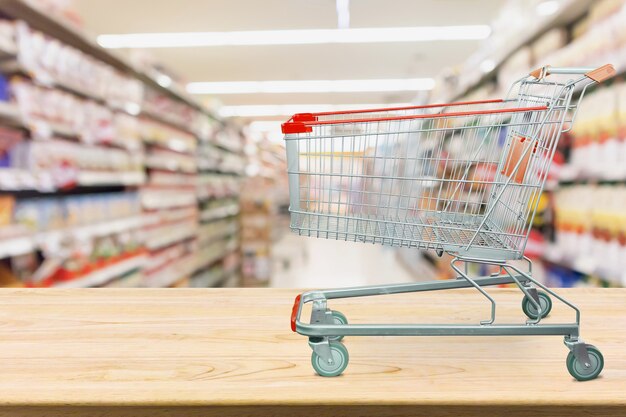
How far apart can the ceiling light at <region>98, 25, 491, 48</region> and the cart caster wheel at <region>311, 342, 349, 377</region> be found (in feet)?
19.3

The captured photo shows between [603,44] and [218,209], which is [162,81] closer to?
[218,209]

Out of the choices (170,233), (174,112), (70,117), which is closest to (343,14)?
(174,112)

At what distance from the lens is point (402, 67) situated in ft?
27.4

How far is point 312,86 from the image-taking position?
961 centimetres

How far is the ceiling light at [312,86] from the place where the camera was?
9.27m

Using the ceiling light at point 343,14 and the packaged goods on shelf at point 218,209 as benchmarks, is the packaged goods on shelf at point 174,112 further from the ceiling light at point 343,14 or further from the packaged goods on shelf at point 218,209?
the ceiling light at point 343,14

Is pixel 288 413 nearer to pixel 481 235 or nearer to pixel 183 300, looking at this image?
pixel 481 235

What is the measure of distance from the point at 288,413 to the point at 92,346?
56cm

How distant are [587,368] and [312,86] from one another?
916cm

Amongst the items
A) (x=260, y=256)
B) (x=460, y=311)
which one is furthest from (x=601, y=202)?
(x=260, y=256)

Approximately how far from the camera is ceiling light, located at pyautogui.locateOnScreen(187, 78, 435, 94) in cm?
927

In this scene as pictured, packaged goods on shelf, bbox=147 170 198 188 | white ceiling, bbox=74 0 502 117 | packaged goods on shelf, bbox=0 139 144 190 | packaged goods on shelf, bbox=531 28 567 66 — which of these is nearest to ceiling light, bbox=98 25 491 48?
white ceiling, bbox=74 0 502 117

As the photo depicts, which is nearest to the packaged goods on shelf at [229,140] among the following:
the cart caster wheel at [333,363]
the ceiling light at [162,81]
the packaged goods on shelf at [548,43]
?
the ceiling light at [162,81]

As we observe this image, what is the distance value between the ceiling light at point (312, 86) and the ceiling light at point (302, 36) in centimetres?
226
